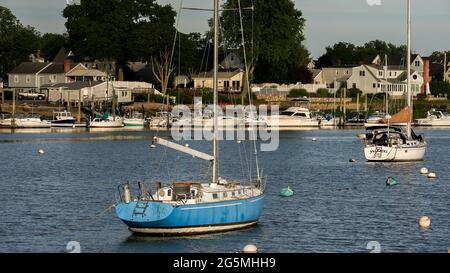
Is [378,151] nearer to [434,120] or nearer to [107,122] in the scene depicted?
[107,122]

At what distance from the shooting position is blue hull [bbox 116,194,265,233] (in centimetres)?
3941

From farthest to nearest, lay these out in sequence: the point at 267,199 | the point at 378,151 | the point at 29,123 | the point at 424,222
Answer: the point at 29,123 < the point at 378,151 < the point at 267,199 < the point at 424,222

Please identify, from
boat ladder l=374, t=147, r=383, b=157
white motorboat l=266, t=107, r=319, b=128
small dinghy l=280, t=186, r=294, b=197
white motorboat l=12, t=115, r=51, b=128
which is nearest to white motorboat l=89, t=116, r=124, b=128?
white motorboat l=12, t=115, r=51, b=128

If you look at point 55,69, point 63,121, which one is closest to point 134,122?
point 63,121

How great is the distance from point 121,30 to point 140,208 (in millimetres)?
131644

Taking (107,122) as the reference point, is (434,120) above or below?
above

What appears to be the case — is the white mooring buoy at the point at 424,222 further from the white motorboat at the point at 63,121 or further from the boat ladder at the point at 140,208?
the white motorboat at the point at 63,121

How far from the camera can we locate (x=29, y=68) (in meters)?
178

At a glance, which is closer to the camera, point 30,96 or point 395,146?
point 395,146

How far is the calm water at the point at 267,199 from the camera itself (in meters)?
41.3

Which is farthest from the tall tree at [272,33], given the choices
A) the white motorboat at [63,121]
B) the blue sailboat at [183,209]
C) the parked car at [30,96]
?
the blue sailboat at [183,209]

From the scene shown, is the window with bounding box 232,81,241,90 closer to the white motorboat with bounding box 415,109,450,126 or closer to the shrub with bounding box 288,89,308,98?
the shrub with bounding box 288,89,308,98

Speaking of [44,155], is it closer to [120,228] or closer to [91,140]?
[91,140]

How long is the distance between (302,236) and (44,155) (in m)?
56.6
